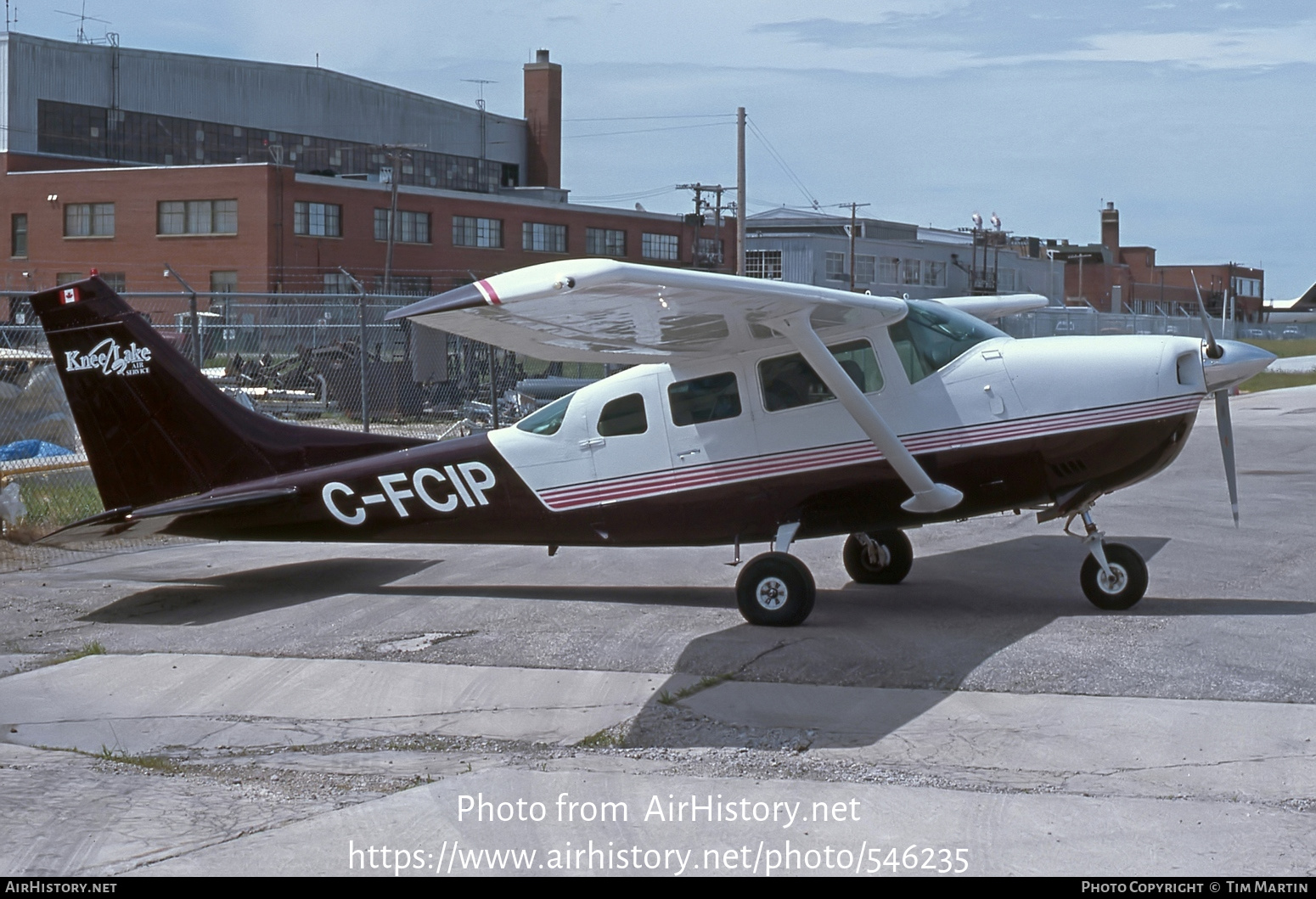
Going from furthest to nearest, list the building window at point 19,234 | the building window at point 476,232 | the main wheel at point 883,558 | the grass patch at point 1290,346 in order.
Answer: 1. the grass patch at point 1290,346
2. the building window at point 476,232
3. the building window at point 19,234
4. the main wheel at point 883,558

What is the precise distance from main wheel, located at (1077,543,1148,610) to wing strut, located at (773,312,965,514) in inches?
44.1

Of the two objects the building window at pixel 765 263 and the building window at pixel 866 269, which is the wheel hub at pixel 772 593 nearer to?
the building window at pixel 765 263

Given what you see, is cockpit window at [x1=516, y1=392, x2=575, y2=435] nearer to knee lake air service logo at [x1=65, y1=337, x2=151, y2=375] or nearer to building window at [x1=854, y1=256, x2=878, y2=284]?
knee lake air service logo at [x1=65, y1=337, x2=151, y2=375]

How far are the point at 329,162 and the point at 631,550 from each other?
58.9m

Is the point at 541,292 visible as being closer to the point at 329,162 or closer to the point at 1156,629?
the point at 1156,629

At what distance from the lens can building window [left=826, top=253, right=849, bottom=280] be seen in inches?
2869

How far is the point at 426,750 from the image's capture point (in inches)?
254

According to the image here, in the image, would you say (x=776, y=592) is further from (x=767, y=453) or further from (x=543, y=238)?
(x=543, y=238)

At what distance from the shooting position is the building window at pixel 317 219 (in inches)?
1992

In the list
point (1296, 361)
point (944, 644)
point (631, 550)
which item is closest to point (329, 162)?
point (1296, 361)

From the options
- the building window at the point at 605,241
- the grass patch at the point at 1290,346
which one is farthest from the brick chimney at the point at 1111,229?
the building window at the point at 605,241

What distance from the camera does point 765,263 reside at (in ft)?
239

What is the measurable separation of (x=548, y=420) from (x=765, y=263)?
64117 mm

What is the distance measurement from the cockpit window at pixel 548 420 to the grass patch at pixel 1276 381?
109 ft
